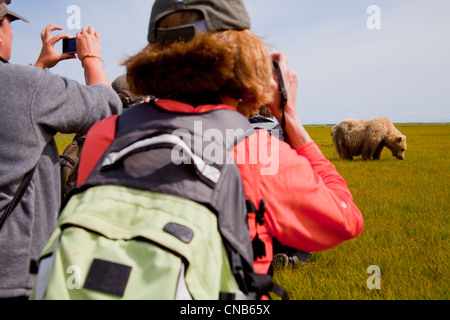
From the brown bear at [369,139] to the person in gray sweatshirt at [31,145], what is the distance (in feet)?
49.6

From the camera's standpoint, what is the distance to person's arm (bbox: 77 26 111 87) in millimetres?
2057

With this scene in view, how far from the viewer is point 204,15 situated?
136 centimetres

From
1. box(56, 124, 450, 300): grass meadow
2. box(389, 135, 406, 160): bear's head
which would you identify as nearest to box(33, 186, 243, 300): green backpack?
box(56, 124, 450, 300): grass meadow

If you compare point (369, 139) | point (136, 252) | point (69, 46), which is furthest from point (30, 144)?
point (369, 139)

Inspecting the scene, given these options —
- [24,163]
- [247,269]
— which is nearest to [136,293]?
[247,269]

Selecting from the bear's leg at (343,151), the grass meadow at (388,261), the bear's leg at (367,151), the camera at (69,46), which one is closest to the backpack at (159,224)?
the camera at (69,46)

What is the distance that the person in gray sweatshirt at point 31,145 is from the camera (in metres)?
1.61

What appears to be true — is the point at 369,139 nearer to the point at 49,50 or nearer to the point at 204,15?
the point at 49,50

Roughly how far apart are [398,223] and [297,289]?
253 centimetres

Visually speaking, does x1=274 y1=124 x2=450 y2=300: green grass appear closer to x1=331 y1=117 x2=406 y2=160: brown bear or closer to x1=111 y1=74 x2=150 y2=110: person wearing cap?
x1=111 y1=74 x2=150 y2=110: person wearing cap

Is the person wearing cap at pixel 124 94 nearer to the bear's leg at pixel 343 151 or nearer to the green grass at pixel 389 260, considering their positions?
the green grass at pixel 389 260

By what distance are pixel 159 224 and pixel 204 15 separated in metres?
0.81

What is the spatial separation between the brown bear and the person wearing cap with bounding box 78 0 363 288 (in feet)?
49.1

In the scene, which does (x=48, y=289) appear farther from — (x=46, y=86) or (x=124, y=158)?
(x=46, y=86)
